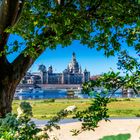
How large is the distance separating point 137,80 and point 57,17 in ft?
11.4

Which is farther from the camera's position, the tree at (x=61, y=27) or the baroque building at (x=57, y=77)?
the baroque building at (x=57, y=77)

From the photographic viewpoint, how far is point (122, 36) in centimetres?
737

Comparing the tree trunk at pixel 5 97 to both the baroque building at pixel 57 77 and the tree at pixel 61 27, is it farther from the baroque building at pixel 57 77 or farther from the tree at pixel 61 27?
the baroque building at pixel 57 77

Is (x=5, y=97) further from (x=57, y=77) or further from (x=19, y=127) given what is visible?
(x=57, y=77)

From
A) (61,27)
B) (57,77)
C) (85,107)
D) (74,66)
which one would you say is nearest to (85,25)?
(61,27)

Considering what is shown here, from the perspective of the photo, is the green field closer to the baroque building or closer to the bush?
the bush

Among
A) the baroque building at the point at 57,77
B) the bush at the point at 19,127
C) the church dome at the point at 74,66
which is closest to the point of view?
the bush at the point at 19,127

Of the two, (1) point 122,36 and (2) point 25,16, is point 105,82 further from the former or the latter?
(2) point 25,16

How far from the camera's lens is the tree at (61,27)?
6258 millimetres

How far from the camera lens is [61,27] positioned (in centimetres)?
616

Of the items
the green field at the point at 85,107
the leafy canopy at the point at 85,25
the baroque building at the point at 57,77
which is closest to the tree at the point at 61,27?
the leafy canopy at the point at 85,25

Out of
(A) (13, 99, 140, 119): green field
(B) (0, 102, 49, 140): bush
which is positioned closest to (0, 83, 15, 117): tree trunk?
(B) (0, 102, 49, 140): bush

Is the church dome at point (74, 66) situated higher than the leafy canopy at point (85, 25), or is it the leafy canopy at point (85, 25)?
the church dome at point (74, 66)

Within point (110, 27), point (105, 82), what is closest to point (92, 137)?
point (110, 27)
